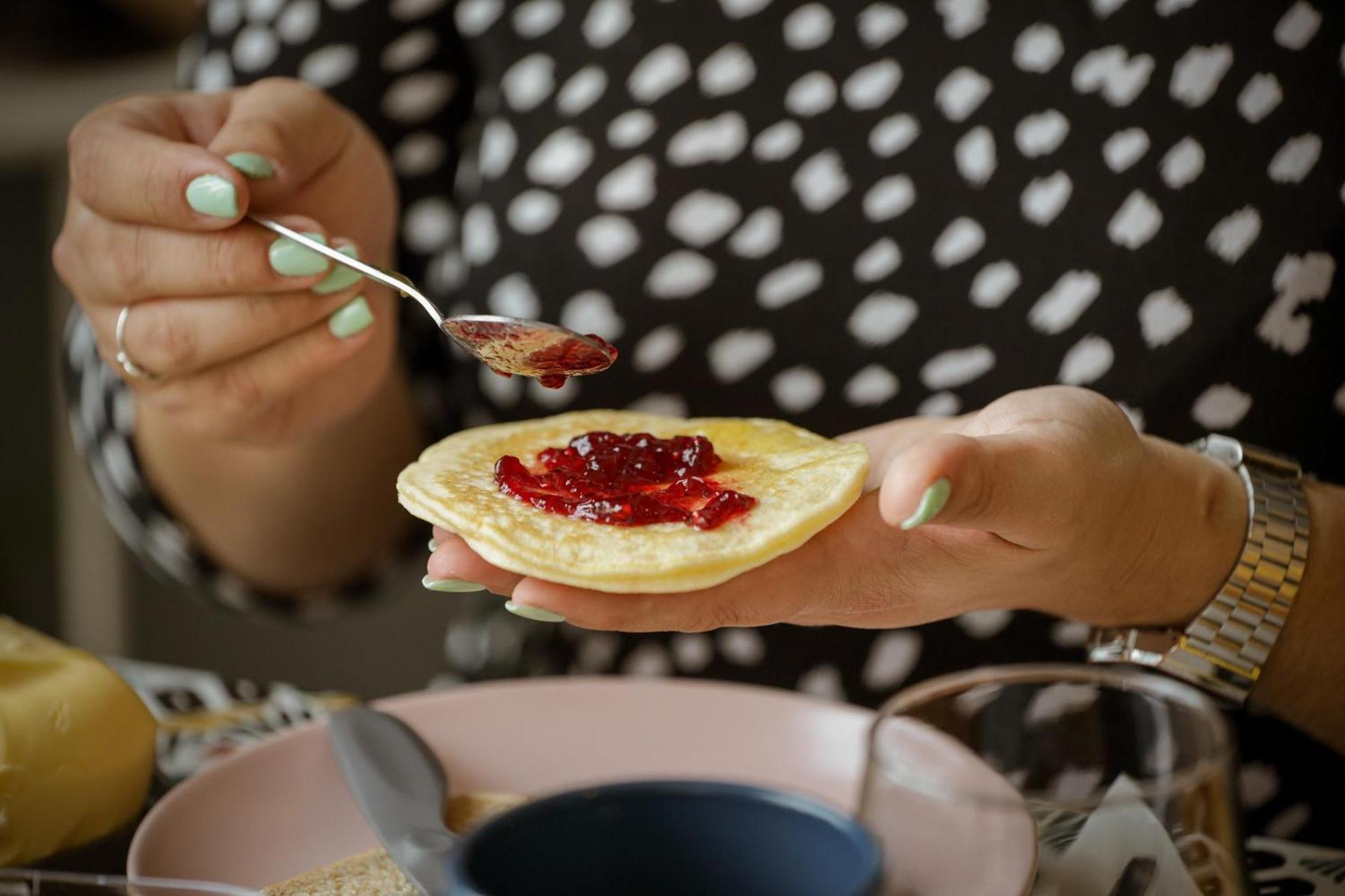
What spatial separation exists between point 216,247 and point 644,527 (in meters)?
0.42

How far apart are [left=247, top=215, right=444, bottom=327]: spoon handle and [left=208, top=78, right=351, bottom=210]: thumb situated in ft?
0.18

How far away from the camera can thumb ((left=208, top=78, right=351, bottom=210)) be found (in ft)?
2.97

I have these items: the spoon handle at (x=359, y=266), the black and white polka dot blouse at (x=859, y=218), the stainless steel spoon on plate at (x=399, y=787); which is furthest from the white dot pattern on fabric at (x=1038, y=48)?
the stainless steel spoon on plate at (x=399, y=787)

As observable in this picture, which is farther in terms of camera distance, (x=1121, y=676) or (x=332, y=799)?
(x=332, y=799)

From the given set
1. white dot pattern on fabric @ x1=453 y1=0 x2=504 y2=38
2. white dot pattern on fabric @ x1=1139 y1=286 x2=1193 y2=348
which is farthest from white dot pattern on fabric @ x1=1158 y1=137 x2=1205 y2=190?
white dot pattern on fabric @ x1=453 y1=0 x2=504 y2=38

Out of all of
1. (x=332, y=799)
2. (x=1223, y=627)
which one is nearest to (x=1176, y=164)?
(x=1223, y=627)

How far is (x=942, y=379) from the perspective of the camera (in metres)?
1.17

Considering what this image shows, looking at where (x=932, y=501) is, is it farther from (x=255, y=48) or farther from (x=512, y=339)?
(x=255, y=48)

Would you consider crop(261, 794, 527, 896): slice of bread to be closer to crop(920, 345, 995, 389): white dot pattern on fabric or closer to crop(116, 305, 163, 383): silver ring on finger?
crop(116, 305, 163, 383): silver ring on finger

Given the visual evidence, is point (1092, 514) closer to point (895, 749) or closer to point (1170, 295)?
point (895, 749)

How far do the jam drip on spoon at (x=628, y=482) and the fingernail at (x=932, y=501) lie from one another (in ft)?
0.70

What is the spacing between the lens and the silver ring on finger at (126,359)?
96 centimetres

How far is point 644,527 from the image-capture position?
782 mm

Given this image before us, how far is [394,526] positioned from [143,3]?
5.51 feet
